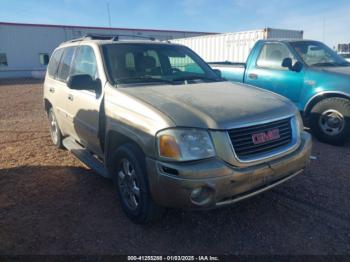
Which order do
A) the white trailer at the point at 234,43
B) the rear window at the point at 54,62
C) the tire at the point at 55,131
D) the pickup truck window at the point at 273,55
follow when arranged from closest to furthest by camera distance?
the rear window at the point at 54,62 → the tire at the point at 55,131 → the pickup truck window at the point at 273,55 → the white trailer at the point at 234,43

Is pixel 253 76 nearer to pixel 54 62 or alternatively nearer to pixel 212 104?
pixel 212 104

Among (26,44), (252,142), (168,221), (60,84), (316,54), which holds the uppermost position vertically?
(26,44)

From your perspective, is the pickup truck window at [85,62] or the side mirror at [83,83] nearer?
the side mirror at [83,83]

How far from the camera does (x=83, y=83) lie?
3.25m

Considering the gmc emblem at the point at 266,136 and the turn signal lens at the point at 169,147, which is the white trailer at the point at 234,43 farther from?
the turn signal lens at the point at 169,147

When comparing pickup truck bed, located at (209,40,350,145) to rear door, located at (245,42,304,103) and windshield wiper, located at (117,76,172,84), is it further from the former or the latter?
windshield wiper, located at (117,76,172,84)

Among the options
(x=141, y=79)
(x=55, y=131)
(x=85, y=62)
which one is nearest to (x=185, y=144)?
(x=141, y=79)

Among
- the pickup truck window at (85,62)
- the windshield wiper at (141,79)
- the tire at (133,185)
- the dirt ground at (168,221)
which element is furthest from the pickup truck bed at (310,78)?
the tire at (133,185)

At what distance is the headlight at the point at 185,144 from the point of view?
7.86ft

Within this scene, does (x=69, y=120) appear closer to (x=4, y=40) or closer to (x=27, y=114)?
(x=27, y=114)

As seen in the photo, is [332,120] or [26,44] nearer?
[332,120]

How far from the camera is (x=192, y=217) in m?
3.16

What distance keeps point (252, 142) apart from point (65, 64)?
11.3ft

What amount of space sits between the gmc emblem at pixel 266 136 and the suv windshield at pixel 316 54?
3673 mm
